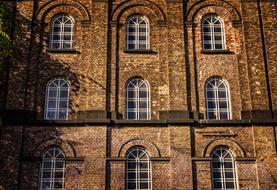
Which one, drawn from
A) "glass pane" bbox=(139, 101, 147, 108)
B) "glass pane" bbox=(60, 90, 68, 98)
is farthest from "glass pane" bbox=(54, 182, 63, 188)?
"glass pane" bbox=(139, 101, 147, 108)

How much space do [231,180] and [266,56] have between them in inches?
228

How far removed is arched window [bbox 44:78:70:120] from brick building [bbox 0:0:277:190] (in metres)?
0.04

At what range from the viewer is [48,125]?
18.9 metres

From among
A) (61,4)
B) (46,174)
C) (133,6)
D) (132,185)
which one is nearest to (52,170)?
(46,174)

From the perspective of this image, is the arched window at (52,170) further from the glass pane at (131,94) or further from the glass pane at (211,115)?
the glass pane at (211,115)

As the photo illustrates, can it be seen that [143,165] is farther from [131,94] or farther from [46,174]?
[46,174]

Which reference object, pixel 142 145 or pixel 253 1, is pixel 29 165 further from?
pixel 253 1

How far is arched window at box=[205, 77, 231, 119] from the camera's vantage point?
64.0 ft

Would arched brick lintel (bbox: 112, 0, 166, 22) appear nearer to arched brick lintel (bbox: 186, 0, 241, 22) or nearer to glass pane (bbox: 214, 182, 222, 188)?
arched brick lintel (bbox: 186, 0, 241, 22)

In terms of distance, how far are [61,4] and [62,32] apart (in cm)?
138

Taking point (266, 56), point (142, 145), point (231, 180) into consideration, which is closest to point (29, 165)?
point (142, 145)

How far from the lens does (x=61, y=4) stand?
21.1m

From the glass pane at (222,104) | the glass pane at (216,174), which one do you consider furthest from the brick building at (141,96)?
the glass pane at (222,104)

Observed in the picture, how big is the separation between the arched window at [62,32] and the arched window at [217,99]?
6.49 m
